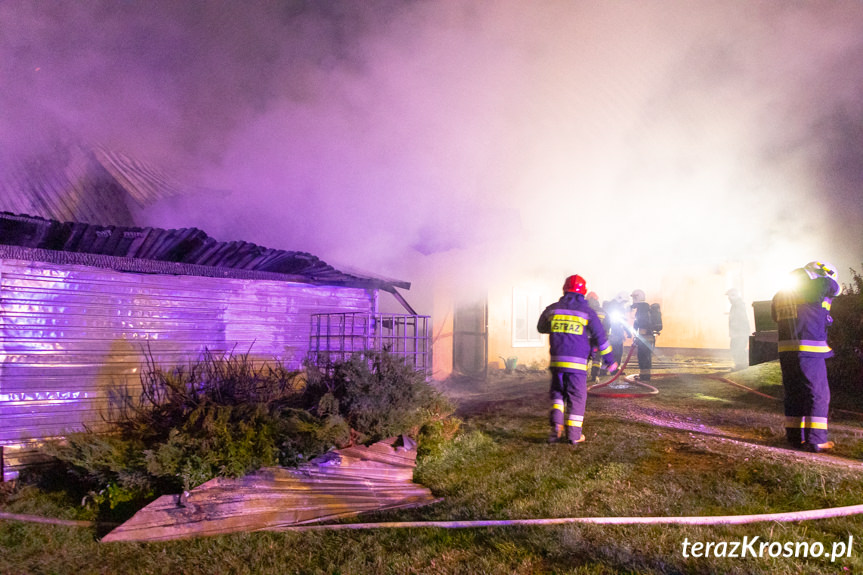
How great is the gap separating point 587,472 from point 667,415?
2951 millimetres

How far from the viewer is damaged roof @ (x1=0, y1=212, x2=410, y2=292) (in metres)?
4.57

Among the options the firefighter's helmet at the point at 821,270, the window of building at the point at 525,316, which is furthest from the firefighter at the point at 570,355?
the window of building at the point at 525,316

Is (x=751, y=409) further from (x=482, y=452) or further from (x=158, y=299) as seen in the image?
(x=158, y=299)

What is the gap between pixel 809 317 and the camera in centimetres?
481

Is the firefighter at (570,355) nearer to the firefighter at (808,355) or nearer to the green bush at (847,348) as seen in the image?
the firefighter at (808,355)

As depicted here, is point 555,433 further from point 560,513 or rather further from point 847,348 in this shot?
point 847,348

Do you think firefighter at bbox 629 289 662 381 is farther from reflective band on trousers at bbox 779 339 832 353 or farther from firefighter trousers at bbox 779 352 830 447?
reflective band on trousers at bbox 779 339 832 353

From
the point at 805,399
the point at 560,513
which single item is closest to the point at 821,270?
the point at 805,399

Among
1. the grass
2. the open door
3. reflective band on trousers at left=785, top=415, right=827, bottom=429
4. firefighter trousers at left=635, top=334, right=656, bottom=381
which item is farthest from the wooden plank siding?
firefighter trousers at left=635, top=334, right=656, bottom=381

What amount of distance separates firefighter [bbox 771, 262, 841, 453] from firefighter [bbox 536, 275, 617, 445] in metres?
1.70

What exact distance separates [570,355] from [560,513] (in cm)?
211

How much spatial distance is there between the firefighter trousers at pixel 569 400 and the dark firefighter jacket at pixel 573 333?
101 mm

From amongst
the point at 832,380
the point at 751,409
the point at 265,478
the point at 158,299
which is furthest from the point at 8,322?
the point at 832,380

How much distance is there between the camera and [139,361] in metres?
5.72
